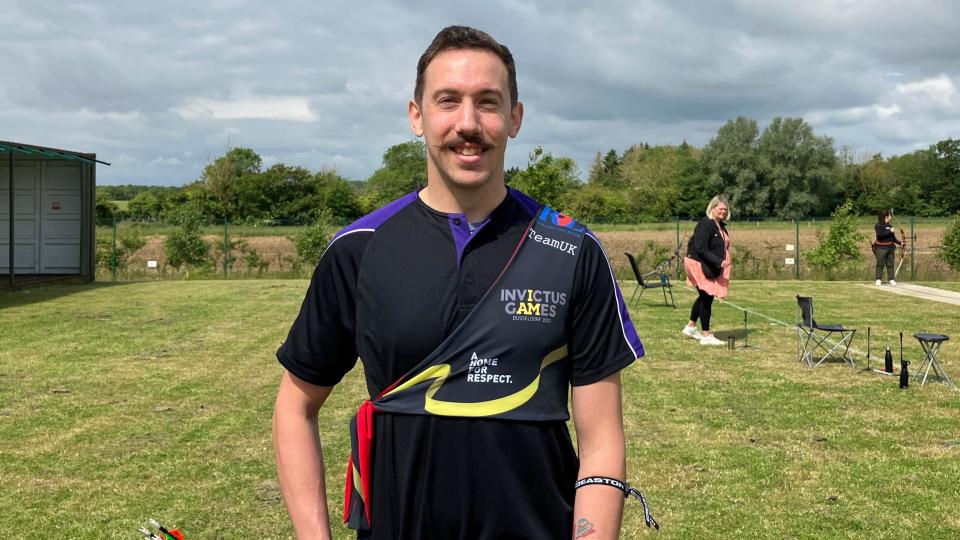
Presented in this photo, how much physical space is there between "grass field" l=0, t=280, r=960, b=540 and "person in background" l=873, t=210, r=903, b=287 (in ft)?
33.7

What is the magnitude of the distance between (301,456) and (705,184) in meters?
83.2

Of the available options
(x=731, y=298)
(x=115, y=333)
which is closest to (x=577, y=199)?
(x=731, y=298)

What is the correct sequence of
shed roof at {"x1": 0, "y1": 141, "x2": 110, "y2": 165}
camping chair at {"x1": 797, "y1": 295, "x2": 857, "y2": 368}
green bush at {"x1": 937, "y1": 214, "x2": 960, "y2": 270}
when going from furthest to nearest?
green bush at {"x1": 937, "y1": 214, "x2": 960, "y2": 270} < shed roof at {"x1": 0, "y1": 141, "x2": 110, "y2": 165} < camping chair at {"x1": 797, "y1": 295, "x2": 857, "y2": 368}

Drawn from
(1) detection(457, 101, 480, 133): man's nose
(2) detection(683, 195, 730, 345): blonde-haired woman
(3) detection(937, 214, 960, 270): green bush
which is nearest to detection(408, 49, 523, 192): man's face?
(1) detection(457, 101, 480, 133): man's nose

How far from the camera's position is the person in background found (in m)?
23.3

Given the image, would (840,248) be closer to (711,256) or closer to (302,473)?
(711,256)

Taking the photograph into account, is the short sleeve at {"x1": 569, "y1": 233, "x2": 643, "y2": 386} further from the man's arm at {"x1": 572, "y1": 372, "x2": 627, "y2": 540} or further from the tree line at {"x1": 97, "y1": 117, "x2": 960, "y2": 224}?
the tree line at {"x1": 97, "y1": 117, "x2": 960, "y2": 224}

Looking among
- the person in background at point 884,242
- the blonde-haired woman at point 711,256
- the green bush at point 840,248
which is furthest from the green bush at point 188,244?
the blonde-haired woman at point 711,256

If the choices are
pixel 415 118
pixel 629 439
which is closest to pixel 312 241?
pixel 629 439

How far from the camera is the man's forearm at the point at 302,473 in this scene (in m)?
1.94

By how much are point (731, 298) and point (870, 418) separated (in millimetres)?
12764

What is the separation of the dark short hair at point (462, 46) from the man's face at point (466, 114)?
0.05 ft

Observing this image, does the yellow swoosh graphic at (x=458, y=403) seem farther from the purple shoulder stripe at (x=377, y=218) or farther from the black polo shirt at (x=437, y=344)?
the purple shoulder stripe at (x=377, y=218)

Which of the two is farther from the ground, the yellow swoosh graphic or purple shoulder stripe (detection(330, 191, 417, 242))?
purple shoulder stripe (detection(330, 191, 417, 242))
